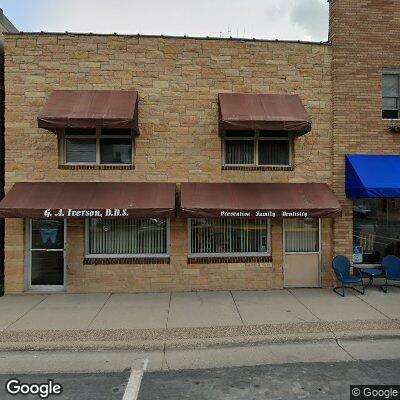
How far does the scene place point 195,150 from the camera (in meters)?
9.33

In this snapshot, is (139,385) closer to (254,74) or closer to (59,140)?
(59,140)

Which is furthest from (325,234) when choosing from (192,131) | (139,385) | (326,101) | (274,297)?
(139,385)

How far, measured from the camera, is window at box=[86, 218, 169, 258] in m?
9.36

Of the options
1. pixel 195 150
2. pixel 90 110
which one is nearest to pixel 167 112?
pixel 195 150

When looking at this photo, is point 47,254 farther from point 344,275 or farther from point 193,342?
point 344,275

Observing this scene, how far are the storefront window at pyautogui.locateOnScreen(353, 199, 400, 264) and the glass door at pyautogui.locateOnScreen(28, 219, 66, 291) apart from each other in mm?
8190

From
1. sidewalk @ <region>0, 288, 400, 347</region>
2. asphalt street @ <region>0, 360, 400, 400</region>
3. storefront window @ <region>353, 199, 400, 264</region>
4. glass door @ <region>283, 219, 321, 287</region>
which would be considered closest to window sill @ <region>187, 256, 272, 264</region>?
glass door @ <region>283, 219, 321, 287</region>

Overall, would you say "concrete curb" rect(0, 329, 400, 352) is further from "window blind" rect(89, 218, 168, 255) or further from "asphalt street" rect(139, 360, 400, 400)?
"window blind" rect(89, 218, 168, 255)

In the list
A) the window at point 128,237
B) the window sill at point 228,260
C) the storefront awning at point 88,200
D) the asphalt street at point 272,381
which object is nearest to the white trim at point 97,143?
the storefront awning at point 88,200

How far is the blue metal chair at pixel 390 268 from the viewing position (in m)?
9.25

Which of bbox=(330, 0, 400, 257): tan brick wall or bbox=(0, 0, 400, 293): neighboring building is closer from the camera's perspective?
bbox=(0, 0, 400, 293): neighboring building

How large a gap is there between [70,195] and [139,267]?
256 centimetres

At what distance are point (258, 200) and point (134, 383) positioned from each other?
17.0 feet

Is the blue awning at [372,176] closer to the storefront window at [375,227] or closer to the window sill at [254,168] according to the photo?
the storefront window at [375,227]
